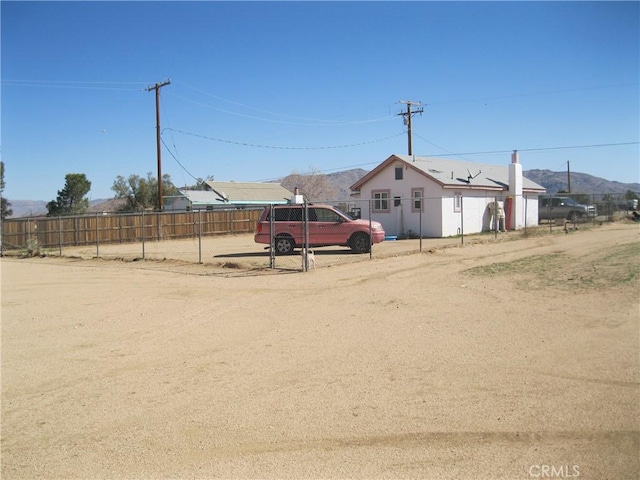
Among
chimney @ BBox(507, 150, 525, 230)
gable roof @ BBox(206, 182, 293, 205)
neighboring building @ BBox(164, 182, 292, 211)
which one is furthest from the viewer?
gable roof @ BBox(206, 182, 293, 205)

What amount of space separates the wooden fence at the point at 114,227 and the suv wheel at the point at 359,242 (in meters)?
10.6

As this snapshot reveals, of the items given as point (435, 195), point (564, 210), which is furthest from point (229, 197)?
point (564, 210)

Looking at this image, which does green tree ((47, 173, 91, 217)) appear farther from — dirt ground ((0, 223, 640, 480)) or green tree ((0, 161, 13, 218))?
dirt ground ((0, 223, 640, 480))

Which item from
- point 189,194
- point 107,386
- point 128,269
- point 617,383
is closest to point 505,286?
point 617,383

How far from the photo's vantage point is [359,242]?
1992 cm

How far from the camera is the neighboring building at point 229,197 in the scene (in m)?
52.9

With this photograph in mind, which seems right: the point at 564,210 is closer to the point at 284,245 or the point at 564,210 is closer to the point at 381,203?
the point at 381,203

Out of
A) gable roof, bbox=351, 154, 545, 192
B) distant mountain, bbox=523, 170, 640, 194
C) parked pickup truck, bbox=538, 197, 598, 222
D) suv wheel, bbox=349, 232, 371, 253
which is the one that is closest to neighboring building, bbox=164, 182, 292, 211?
gable roof, bbox=351, 154, 545, 192

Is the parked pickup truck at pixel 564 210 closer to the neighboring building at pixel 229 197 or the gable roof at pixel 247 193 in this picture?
the neighboring building at pixel 229 197

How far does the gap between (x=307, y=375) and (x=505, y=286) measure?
665 centimetres

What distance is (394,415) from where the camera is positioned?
5.18 meters

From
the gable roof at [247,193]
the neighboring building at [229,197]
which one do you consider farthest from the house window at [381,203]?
the gable roof at [247,193]

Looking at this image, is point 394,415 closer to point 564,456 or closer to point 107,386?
point 564,456
